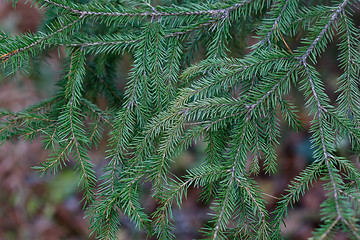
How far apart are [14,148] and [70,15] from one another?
8.07 ft

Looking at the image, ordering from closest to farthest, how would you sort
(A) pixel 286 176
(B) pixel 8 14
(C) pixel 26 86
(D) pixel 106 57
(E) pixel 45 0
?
1. (E) pixel 45 0
2. (D) pixel 106 57
3. (A) pixel 286 176
4. (C) pixel 26 86
5. (B) pixel 8 14

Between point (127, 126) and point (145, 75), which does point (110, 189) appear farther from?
point (145, 75)

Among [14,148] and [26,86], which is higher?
[26,86]

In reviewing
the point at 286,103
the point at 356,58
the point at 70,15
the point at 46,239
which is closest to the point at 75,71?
the point at 70,15

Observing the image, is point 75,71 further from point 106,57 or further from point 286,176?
point 286,176

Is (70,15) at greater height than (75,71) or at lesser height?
greater

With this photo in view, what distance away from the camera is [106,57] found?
3.84 ft

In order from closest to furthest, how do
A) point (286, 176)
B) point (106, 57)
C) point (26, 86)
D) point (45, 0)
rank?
point (45, 0), point (106, 57), point (286, 176), point (26, 86)

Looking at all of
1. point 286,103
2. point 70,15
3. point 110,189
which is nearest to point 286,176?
point 286,103

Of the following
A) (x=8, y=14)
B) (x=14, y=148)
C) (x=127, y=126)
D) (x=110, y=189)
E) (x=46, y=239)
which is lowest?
(x=46, y=239)

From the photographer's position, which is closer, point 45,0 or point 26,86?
point 45,0

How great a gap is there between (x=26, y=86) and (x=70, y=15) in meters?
2.54

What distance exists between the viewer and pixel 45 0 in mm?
922

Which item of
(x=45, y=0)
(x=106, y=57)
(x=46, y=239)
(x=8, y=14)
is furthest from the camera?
(x=8, y=14)
